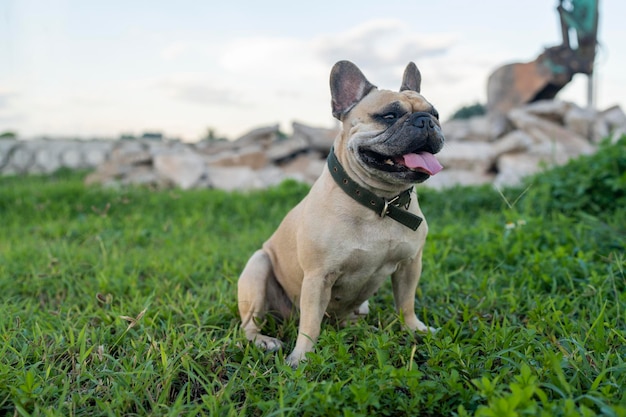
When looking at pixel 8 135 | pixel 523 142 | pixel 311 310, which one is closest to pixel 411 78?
pixel 311 310

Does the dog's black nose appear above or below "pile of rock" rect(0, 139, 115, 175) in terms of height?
above

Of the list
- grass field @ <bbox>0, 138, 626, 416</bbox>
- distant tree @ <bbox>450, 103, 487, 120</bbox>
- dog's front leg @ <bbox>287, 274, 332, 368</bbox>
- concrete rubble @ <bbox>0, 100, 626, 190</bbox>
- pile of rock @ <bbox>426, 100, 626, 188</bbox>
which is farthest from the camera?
distant tree @ <bbox>450, 103, 487, 120</bbox>

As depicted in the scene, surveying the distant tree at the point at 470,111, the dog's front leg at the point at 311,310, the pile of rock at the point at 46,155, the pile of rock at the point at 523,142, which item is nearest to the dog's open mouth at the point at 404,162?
the dog's front leg at the point at 311,310

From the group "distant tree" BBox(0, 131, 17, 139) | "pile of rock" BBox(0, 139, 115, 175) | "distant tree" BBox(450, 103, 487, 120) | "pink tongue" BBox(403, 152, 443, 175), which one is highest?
"pink tongue" BBox(403, 152, 443, 175)

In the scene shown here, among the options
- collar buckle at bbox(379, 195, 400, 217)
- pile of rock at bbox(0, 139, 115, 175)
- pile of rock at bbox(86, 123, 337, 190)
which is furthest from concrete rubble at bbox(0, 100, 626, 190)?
collar buckle at bbox(379, 195, 400, 217)

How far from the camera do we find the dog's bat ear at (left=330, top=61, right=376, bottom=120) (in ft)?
8.75

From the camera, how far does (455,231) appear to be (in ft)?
14.5

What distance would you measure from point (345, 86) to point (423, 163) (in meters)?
0.64

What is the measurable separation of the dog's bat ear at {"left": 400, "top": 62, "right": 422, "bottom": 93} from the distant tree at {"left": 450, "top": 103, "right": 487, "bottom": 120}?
14.1m

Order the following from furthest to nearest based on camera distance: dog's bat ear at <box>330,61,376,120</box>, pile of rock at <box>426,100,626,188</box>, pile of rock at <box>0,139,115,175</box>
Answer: pile of rock at <box>0,139,115,175</box>, pile of rock at <box>426,100,626,188</box>, dog's bat ear at <box>330,61,376,120</box>

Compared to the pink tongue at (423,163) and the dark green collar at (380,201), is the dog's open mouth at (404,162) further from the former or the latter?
the dark green collar at (380,201)

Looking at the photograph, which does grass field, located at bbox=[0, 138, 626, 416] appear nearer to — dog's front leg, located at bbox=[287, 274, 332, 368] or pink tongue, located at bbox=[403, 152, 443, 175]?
dog's front leg, located at bbox=[287, 274, 332, 368]

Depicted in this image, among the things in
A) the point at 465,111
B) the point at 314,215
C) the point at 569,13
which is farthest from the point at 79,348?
the point at 465,111

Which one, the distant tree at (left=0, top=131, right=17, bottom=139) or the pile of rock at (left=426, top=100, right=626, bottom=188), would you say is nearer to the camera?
the pile of rock at (left=426, top=100, right=626, bottom=188)
